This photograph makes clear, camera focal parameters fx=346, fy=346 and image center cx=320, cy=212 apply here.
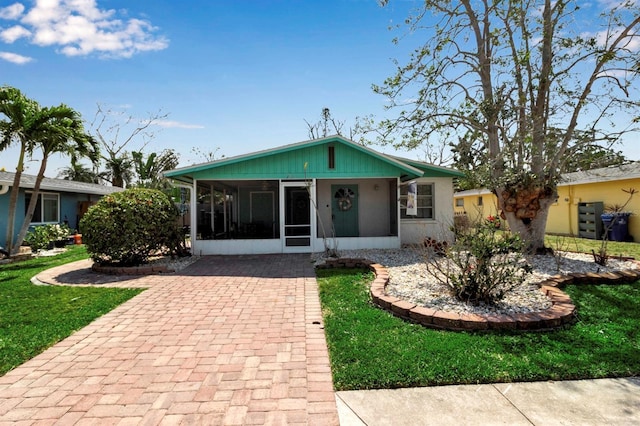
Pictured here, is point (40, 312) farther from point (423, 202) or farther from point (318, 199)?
point (423, 202)

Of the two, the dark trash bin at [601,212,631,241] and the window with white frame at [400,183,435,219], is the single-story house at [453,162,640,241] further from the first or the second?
the window with white frame at [400,183,435,219]

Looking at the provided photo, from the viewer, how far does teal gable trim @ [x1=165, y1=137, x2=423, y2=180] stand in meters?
11.3

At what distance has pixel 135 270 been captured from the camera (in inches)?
337

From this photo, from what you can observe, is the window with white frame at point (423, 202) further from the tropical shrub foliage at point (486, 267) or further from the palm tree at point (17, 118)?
the palm tree at point (17, 118)

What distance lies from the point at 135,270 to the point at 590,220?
1815cm

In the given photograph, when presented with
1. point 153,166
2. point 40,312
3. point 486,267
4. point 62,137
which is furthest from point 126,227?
point 153,166

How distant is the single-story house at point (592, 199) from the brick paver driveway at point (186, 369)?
32.0ft

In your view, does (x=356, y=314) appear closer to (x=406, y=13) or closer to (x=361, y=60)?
(x=406, y=13)

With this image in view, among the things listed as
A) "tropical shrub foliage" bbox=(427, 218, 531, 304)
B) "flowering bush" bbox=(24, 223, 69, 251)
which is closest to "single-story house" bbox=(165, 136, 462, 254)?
"tropical shrub foliage" bbox=(427, 218, 531, 304)

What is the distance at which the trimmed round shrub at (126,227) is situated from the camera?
852 cm

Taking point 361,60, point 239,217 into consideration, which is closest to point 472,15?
point 361,60

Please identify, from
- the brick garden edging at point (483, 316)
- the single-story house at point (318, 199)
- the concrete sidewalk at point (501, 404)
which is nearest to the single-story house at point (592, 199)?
the single-story house at point (318, 199)

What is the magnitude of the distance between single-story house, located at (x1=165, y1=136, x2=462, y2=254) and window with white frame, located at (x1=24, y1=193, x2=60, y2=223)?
629cm

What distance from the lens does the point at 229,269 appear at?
8969 mm
